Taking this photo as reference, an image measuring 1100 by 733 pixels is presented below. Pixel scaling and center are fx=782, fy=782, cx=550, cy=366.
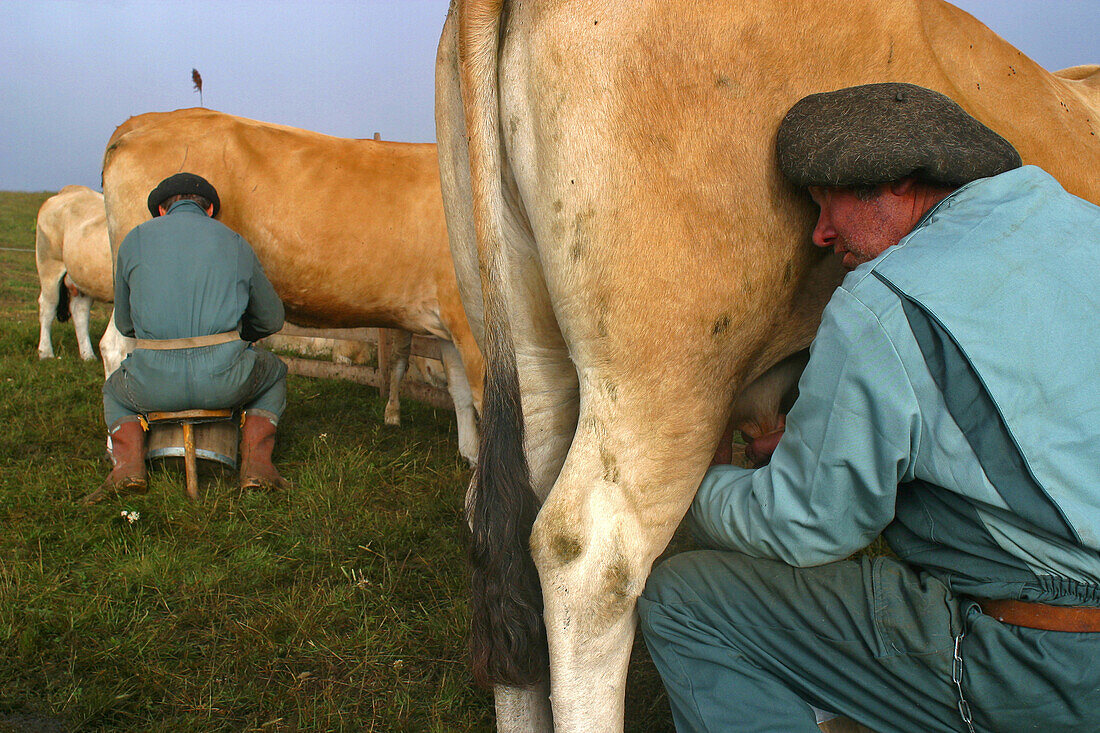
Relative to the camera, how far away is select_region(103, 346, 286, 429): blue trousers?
14.1ft

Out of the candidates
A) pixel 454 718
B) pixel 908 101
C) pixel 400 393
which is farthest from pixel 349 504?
pixel 908 101

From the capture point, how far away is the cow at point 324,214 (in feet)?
17.8

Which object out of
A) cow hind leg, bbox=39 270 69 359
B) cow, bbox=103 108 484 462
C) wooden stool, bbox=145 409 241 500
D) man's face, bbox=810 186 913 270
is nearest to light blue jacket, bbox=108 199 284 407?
wooden stool, bbox=145 409 241 500

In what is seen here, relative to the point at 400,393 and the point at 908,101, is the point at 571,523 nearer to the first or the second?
the point at 908,101

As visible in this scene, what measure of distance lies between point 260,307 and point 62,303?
6903mm

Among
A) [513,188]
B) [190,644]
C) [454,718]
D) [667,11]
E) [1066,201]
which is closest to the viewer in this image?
[1066,201]

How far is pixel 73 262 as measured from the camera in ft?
30.3

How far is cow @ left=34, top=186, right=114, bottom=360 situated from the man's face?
9.19 m

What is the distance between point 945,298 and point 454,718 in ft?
6.68

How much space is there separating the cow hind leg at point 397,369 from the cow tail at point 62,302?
19.5ft

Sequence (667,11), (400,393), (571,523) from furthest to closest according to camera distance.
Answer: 1. (400,393)
2. (571,523)
3. (667,11)

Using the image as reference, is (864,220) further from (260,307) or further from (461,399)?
(461,399)

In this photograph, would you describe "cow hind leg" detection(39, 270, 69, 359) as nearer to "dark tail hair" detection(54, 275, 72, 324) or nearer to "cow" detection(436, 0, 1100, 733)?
"dark tail hair" detection(54, 275, 72, 324)

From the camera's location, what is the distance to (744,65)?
1839 mm
